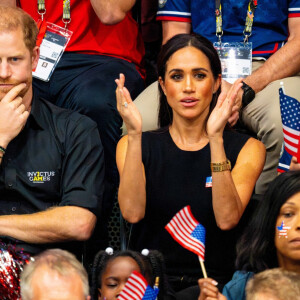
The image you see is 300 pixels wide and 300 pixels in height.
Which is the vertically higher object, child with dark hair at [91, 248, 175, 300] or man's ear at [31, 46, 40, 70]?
man's ear at [31, 46, 40, 70]

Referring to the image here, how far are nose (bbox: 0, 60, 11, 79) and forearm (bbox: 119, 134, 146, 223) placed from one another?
24.2 inches

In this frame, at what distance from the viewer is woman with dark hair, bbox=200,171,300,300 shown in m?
3.64

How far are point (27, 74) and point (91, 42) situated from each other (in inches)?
28.9

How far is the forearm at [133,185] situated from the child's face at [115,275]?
0.27m

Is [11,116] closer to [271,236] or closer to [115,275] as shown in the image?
[115,275]

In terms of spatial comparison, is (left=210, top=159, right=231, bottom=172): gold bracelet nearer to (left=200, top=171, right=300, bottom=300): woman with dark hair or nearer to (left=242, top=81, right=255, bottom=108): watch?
(left=200, top=171, right=300, bottom=300): woman with dark hair

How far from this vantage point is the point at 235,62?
15.3 ft

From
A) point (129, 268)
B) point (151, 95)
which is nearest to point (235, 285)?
point (129, 268)

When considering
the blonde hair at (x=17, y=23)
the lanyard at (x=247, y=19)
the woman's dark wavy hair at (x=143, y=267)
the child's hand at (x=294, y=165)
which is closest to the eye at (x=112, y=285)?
the woman's dark wavy hair at (x=143, y=267)

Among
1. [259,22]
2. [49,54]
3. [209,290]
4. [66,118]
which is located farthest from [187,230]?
[259,22]

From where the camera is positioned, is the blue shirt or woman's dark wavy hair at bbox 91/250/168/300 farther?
the blue shirt

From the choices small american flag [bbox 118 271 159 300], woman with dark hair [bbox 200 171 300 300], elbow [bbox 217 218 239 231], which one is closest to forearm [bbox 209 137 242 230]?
elbow [bbox 217 218 239 231]

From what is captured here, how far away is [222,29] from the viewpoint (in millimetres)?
4766

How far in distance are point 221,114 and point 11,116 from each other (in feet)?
3.06
